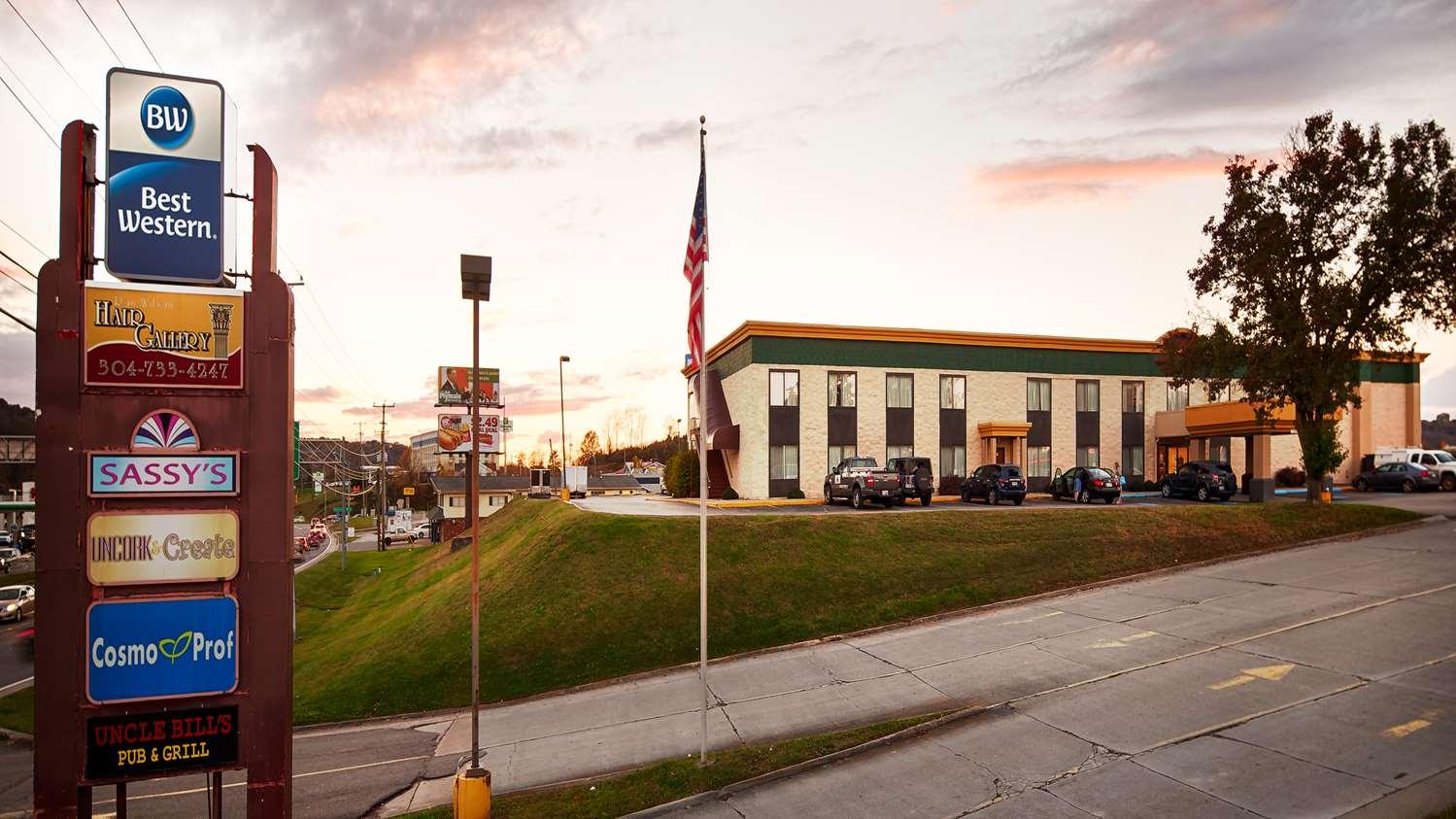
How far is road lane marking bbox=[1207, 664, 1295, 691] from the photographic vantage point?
13.6 metres

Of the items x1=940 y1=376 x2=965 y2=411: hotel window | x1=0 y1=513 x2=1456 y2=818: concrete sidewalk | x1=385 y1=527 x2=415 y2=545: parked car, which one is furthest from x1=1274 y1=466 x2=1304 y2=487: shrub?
x1=385 y1=527 x2=415 y2=545: parked car

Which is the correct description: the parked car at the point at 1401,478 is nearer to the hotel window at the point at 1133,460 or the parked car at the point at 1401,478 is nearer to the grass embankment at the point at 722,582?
the hotel window at the point at 1133,460

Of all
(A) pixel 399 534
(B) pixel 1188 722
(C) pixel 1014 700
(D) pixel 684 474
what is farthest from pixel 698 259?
(A) pixel 399 534

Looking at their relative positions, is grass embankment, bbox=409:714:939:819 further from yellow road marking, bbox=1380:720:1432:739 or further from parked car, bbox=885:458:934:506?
parked car, bbox=885:458:934:506

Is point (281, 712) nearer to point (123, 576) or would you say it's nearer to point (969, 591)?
point (123, 576)

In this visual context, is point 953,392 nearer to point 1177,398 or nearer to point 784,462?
point 784,462

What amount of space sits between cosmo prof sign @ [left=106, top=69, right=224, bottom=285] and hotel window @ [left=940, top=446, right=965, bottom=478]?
4073 centimetres

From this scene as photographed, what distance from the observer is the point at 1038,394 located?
46.2 metres

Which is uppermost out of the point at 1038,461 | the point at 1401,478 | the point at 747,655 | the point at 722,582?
the point at 1038,461

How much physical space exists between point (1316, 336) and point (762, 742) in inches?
1093

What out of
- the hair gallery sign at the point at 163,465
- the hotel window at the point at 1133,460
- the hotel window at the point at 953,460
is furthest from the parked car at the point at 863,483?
the hair gallery sign at the point at 163,465

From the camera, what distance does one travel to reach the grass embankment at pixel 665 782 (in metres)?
11.2

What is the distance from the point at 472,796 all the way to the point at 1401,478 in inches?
2022

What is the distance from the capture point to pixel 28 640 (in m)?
36.2
